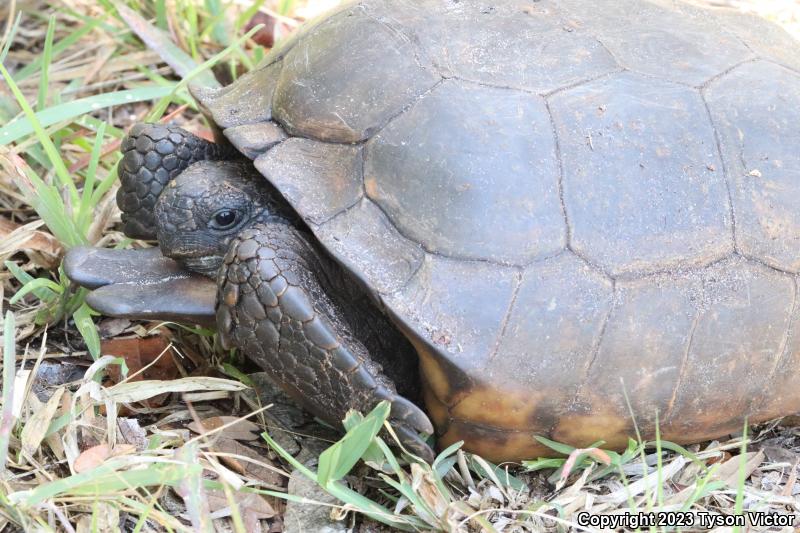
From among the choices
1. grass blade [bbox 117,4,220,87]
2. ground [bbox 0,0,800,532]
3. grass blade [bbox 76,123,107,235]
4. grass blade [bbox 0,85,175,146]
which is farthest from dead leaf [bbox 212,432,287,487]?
grass blade [bbox 117,4,220,87]

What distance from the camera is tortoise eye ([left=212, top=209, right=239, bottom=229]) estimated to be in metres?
2.53

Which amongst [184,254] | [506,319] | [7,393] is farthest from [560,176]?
[7,393]

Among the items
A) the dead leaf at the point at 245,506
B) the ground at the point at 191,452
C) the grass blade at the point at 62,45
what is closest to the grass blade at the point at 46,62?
the ground at the point at 191,452

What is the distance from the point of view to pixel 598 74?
2.42 meters

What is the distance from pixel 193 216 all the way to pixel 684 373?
4.58ft

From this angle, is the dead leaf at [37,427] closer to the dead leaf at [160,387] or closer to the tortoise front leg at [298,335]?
the dead leaf at [160,387]

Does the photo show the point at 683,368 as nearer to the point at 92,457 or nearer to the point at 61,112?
the point at 92,457

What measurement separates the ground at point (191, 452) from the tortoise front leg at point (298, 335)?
0.11 meters

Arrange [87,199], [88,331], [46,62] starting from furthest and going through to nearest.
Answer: [46,62]
[87,199]
[88,331]

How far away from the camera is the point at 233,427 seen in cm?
251

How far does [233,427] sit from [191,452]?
47cm

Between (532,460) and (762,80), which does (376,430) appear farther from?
(762,80)

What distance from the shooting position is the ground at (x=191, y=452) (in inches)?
Answer: 82.7

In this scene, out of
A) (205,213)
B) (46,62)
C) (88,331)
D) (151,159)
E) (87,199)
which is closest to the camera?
(205,213)
